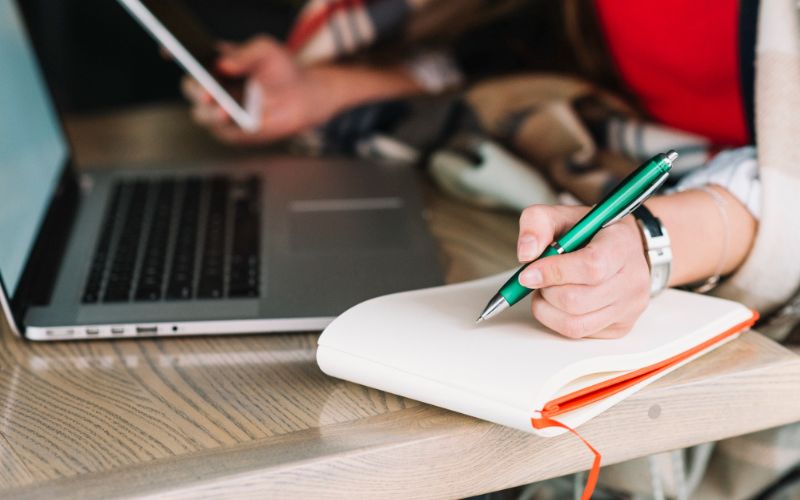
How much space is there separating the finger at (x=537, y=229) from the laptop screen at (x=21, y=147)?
1.19 feet

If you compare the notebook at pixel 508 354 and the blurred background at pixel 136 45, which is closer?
the notebook at pixel 508 354

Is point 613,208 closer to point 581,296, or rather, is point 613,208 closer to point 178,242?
point 581,296

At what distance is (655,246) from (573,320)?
0.09 m

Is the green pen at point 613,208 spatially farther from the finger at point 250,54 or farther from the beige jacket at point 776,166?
the finger at point 250,54

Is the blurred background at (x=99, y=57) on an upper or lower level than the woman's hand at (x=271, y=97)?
lower

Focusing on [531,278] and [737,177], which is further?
[737,177]

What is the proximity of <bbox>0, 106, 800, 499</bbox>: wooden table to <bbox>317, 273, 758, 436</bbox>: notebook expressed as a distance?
2 centimetres

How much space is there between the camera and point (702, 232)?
0.66 m

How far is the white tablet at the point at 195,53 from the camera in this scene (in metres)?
0.81

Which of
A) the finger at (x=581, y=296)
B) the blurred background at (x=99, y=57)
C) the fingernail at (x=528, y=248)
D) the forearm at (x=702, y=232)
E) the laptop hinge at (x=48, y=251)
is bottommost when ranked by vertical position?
the blurred background at (x=99, y=57)

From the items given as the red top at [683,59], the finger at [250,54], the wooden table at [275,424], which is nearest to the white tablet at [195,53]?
the finger at [250,54]

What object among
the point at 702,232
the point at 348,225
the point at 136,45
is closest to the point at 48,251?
the point at 348,225

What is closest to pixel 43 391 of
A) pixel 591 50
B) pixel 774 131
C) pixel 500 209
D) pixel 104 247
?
pixel 104 247

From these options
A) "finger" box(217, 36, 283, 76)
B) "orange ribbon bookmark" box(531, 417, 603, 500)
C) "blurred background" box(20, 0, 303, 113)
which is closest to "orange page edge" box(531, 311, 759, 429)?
"orange ribbon bookmark" box(531, 417, 603, 500)
